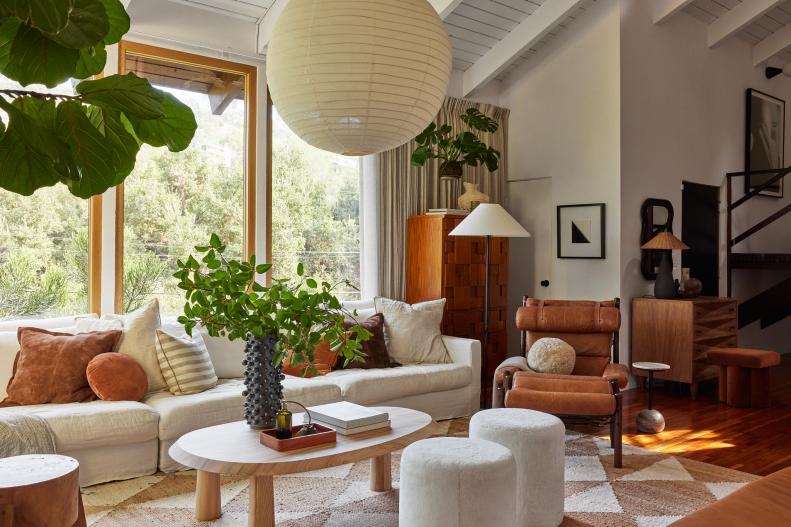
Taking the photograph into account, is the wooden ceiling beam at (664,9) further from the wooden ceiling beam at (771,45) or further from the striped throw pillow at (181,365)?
the striped throw pillow at (181,365)

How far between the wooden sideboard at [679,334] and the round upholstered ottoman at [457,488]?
3.43 metres

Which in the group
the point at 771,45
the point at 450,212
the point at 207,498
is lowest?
the point at 207,498

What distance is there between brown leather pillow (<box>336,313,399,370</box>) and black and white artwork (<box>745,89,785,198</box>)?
4.64 m

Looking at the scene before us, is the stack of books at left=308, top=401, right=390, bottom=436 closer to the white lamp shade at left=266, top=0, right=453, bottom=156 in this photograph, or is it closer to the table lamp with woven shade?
the white lamp shade at left=266, top=0, right=453, bottom=156

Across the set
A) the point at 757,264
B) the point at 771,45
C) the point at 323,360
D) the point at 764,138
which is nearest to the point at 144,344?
the point at 323,360

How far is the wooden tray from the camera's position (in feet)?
8.26

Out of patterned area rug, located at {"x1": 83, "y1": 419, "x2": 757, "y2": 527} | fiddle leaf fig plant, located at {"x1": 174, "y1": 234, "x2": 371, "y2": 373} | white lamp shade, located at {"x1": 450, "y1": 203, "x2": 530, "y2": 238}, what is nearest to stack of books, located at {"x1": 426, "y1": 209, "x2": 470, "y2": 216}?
white lamp shade, located at {"x1": 450, "y1": 203, "x2": 530, "y2": 238}

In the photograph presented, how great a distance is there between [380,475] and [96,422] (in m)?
1.36

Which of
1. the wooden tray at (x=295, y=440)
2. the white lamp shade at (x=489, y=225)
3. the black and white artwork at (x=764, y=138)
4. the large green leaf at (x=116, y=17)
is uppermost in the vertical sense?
the black and white artwork at (x=764, y=138)

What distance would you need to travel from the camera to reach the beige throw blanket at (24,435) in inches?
110

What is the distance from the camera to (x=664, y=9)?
5.77 metres

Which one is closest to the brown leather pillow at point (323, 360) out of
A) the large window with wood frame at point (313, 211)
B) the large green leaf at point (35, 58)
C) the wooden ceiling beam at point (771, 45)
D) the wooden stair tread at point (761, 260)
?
the large window with wood frame at point (313, 211)

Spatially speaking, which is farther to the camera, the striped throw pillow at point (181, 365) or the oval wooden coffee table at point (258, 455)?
the striped throw pillow at point (181, 365)

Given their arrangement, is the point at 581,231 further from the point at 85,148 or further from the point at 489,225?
the point at 85,148
